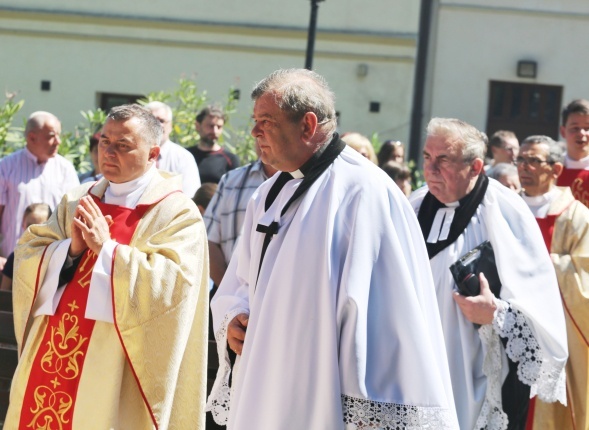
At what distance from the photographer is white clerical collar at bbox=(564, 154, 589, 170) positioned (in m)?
7.76

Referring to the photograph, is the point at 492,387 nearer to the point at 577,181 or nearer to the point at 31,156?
the point at 577,181

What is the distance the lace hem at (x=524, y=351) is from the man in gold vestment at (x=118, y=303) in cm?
141

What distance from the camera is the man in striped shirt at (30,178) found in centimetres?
865

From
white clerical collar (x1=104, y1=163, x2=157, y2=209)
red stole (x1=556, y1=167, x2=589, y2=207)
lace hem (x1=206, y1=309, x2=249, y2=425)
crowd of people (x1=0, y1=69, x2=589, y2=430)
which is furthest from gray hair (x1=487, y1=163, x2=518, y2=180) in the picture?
lace hem (x1=206, y1=309, x2=249, y2=425)

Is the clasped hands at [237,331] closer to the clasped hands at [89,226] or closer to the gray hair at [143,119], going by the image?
the clasped hands at [89,226]

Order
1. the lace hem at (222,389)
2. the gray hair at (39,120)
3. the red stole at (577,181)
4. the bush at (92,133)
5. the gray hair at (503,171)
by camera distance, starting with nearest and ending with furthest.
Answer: the lace hem at (222,389) < the gray hair at (503,171) < the red stole at (577,181) < the gray hair at (39,120) < the bush at (92,133)

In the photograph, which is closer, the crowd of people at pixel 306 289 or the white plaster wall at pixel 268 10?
the crowd of people at pixel 306 289

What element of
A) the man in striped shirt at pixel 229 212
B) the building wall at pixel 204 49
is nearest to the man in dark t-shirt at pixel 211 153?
the man in striped shirt at pixel 229 212

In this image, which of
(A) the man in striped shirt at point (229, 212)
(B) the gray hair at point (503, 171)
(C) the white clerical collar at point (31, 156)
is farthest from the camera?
(C) the white clerical collar at point (31, 156)

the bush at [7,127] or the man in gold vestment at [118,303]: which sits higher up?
the bush at [7,127]

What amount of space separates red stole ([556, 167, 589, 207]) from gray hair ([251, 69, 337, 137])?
3896 millimetres

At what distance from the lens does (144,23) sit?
1620 centimetres

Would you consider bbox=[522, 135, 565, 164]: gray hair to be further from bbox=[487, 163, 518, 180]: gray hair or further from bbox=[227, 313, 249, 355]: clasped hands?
bbox=[227, 313, 249, 355]: clasped hands

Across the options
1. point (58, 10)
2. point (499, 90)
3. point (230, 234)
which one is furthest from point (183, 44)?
point (230, 234)
